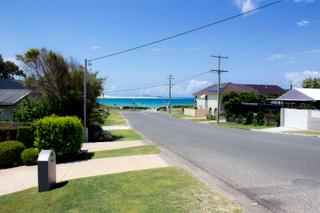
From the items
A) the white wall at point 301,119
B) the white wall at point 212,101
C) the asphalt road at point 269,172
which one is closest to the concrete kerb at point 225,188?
the asphalt road at point 269,172

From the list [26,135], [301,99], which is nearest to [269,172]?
[26,135]

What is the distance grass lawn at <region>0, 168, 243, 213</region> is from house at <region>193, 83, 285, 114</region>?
4259 centimetres

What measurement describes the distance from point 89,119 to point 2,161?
1004 centimetres

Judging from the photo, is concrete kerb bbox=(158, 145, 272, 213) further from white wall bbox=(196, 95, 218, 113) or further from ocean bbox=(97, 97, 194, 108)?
ocean bbox=(97, 97, 194, 108)

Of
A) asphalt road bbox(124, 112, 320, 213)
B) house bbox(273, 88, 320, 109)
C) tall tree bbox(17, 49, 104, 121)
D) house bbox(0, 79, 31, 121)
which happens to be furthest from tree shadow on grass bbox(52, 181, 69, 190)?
house bbox(273, 88, 320, 109)

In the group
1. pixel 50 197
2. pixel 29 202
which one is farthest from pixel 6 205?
pixel 50 197

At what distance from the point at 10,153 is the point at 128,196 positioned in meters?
8.55

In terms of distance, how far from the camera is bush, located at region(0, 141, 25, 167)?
13281 mm

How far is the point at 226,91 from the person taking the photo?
51.0 m

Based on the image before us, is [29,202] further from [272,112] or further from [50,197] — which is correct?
[272,112]

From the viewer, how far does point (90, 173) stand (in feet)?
33.7

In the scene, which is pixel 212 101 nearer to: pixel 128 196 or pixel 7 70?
pixel 7 70

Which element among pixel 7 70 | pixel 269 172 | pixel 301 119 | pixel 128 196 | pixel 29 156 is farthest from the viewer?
pixel 7 70

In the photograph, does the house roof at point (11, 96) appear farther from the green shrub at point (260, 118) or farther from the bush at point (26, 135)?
the green shrub at point (260, 118)
